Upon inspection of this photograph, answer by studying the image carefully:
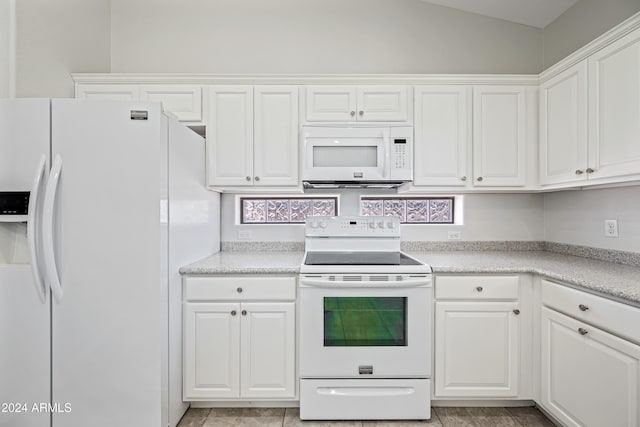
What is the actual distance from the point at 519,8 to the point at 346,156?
5.95ft

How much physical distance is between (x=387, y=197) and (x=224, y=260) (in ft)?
4.61

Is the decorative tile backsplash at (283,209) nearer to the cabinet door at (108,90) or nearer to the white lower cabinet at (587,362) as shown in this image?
the cabinet door at (108,90)

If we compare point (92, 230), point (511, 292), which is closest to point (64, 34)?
point (92, 230)

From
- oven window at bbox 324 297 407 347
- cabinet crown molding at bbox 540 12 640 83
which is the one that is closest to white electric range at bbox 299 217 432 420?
oven window at bbox 324 297 407 347

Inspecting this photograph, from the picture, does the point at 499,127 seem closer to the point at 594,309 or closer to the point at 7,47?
the point at 594,309

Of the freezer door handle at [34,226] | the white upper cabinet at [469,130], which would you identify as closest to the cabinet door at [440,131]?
the white upper cabinet at [469,130]

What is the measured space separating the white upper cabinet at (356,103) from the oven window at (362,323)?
1.28 m

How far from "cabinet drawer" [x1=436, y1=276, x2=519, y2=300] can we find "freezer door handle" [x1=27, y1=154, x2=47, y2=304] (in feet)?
6.95

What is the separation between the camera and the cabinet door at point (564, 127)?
200cm

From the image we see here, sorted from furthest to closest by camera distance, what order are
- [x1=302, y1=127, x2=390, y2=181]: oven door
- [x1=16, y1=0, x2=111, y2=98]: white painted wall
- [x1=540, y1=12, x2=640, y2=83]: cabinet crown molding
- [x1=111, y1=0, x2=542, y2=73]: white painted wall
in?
[x1=111, y1=0, x2=542, y2=73]: white painted wall
[x1=302, y1=127, x2=390, y2=181]: oven door
[x1=16, y1=0, x2=111, y2=98]: white painted wall
[x1=540, y1=12, x2=640, y2=83]: cabinet crown molding

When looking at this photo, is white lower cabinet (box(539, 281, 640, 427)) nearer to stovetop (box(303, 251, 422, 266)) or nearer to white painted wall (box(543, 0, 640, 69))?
stovetop (box(303, 251, 422, 266))

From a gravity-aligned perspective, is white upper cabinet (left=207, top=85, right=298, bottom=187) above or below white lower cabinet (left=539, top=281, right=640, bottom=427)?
above

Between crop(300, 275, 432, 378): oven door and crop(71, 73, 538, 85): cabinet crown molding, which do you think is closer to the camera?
crop(300, 275, 432, 378): oven door

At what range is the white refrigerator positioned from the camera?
163cm
